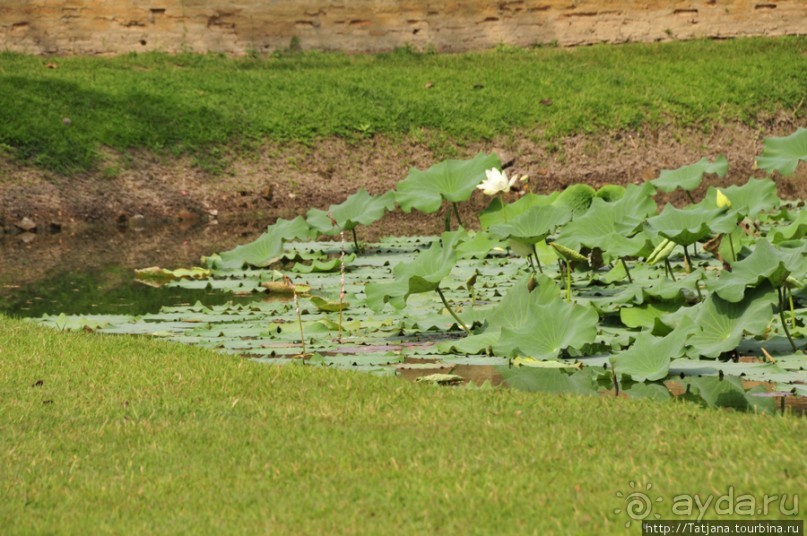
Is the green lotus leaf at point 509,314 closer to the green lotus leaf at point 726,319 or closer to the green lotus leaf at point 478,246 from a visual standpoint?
the green lotus leaf at point 726,319

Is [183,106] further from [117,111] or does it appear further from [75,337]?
[75,337]

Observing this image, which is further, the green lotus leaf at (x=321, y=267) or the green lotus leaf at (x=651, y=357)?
the green lotus leaf at (x=321, y=267)

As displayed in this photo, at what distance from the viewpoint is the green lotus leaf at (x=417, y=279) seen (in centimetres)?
590

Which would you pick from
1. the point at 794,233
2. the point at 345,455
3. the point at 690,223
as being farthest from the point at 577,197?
the point at 345,455

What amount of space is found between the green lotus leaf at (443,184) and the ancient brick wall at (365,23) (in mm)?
12368

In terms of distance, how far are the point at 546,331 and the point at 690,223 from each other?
1.18 meters

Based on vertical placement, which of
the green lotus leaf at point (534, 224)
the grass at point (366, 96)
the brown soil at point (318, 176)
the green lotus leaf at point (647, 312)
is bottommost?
the green lotus leaf at point (647, 312)

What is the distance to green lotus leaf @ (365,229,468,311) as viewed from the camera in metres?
5.90

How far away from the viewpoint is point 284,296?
299 inches

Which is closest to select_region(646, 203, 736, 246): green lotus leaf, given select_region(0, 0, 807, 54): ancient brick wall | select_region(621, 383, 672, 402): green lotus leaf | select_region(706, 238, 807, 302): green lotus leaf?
select_region(706, 238, 807, 302): green lotus leaf

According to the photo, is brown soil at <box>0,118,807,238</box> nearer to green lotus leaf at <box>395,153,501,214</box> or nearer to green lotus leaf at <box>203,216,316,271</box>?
green lotus leaf at <box>203,216,316,271</box>

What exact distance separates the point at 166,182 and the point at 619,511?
11.6 metres

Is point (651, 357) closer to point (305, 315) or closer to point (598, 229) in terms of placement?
point (598, 229)

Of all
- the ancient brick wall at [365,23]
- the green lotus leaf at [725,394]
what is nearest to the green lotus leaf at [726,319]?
the green lotus leaf at [725,394]
